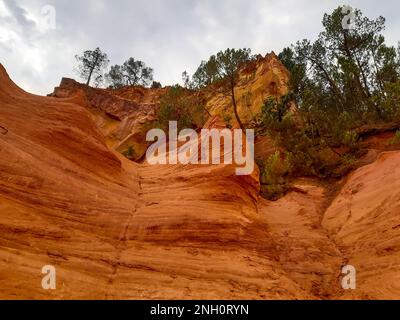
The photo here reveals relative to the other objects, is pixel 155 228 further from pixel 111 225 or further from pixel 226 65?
pixel 226 65

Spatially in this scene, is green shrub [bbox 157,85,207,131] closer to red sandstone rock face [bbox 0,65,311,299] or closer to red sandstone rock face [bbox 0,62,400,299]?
red sandstone rock face [bbox 0,62,400,299]

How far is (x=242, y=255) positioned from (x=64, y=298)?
4.79 meters

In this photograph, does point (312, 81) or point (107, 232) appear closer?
point (107, 232)

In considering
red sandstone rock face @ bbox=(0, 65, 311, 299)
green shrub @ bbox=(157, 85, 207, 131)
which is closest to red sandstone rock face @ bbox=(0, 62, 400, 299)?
red sandstone rock face @ bbox=(0, 65, 311, 299)

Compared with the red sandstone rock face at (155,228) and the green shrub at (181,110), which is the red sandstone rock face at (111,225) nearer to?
the red sandstone rock face at (155,228)

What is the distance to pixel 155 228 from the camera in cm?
1061

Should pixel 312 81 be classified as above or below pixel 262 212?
above

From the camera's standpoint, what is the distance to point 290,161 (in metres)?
21.2

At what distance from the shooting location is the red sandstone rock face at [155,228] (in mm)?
8430

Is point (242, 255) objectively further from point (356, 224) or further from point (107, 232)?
point (356, 224)

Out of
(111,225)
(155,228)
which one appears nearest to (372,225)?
(155,228)

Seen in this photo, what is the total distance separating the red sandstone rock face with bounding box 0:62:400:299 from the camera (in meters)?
8.43

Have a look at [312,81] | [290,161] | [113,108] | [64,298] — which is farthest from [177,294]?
[113,108]

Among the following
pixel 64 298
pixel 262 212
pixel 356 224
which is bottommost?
pixel 64 298
